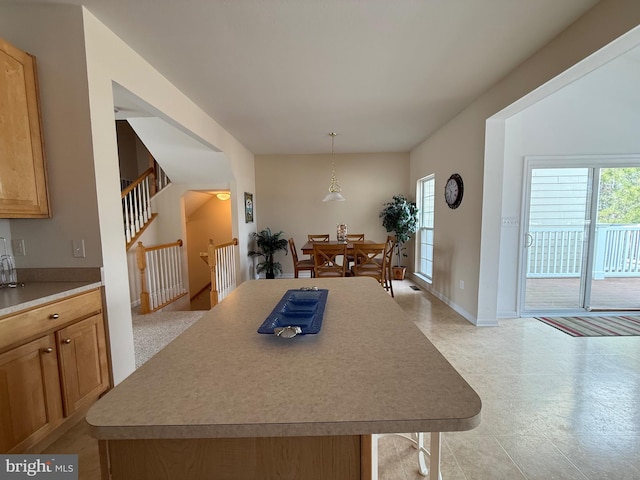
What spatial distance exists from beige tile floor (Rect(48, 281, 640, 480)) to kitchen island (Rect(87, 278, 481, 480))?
3.39 feet

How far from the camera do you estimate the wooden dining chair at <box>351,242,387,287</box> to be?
3.78 metres

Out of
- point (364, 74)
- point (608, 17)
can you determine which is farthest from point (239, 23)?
point (608, 17)

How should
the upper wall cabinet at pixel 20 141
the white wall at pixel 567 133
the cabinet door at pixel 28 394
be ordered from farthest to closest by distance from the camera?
the white wall at pixel 567 133, the upper wall cabinet at pixel 20 141, the cabinet door at pixel 28 394

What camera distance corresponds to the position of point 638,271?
3.61m

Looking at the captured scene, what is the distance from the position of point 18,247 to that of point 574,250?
5.46m

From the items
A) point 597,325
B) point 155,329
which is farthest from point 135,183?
point 597,325

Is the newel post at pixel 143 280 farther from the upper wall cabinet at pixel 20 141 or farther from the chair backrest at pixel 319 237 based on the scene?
the chair backrest at pixel 319 237

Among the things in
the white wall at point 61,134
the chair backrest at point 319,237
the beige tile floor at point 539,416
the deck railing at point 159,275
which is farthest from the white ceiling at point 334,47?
the beige tile floor at point 539,416

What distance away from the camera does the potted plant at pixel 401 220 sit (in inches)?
206

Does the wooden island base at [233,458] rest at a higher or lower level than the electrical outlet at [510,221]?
lower

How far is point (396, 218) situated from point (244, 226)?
2.86 metres

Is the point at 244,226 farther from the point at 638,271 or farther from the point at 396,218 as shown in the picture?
the point at 638,271

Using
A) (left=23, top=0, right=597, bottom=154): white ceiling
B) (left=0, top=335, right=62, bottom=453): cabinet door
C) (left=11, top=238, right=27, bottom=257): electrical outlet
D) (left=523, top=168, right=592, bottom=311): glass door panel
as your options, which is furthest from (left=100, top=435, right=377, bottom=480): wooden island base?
(left=523, top=168, right=592, bottom=311): glass door panel

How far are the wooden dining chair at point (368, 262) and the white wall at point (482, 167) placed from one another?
3.22ft
